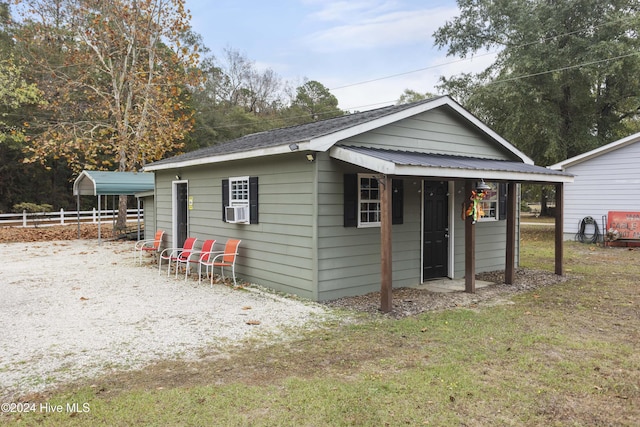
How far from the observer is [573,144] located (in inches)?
703

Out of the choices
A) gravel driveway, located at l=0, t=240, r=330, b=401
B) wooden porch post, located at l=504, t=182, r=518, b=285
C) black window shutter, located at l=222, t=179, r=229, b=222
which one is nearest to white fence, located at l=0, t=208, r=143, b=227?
gravel driveway, located at l=0, t=240, r=330, b=401

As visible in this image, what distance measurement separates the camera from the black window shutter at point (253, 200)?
25.0 feet

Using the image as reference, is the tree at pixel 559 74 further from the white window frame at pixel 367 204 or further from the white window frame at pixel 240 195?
the white window frame at pixel 240 195

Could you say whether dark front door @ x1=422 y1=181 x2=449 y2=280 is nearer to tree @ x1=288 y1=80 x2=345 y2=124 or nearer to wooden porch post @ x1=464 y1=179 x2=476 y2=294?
wooden porch post @ x1=464 y1=179 x2=476 y2=294

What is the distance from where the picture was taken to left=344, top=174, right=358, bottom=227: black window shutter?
6.67 metres

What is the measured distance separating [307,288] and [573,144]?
16.0 metres

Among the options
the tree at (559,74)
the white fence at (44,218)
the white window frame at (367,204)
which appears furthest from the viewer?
the white fence at (44,218)

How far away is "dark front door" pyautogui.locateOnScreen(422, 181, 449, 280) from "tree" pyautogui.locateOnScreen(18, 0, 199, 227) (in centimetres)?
1372

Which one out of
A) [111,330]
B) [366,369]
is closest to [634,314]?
[366,369]

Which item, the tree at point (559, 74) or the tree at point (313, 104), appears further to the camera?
the tree at point (313, 104)

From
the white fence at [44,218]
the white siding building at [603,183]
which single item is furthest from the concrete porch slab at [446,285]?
the white fence at [44,218]

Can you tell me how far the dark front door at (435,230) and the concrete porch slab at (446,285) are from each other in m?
0.18

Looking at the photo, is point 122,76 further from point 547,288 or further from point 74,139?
point 547,288

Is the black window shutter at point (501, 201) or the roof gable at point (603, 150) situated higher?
the roof gable at point (603, 150)
